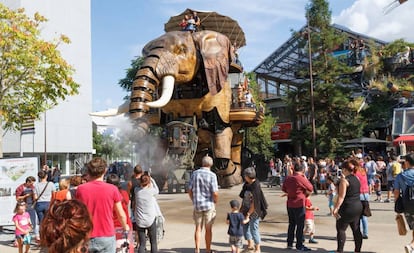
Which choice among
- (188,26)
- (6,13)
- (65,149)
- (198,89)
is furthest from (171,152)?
(65,149)

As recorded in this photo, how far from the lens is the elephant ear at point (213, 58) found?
16.0 metres

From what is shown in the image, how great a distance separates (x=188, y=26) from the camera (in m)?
17.6

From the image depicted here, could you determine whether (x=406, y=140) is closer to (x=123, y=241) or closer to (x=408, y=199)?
(x=408, y=199)

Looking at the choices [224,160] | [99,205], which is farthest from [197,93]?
[99,205]

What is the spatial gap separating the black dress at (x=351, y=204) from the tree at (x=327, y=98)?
77.7 ft

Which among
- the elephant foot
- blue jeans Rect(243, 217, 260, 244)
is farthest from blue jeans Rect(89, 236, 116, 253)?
the elephant foot

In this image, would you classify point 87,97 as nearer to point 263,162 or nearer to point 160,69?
point 263,162

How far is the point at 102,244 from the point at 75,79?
142 feet

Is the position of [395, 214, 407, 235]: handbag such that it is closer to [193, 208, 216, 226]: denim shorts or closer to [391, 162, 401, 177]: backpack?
[193, 208, 216, 226]: denim shorts

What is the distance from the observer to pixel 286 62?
143 ft

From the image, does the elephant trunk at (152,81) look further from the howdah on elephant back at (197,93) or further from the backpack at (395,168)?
the backpack at (395,168)

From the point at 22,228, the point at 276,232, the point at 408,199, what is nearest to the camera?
the point at 408,199

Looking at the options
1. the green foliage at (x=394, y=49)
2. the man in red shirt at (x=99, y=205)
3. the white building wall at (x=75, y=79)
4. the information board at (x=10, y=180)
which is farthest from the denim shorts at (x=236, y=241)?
the white building wall at (x=75, y=79)

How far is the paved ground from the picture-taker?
775cm
